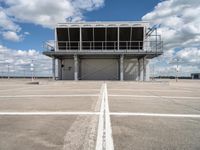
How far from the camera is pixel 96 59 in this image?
29.7 meters

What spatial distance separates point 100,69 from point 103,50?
3859 mm

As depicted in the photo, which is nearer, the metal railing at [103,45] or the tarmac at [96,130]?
the tarmac at [96,130]

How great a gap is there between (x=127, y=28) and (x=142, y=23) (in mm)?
2149

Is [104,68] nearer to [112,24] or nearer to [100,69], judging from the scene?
[100,69]

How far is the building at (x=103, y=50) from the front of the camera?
26.4 metres

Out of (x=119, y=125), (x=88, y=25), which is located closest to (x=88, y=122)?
(x=119, y=125)

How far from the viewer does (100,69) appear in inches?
1171

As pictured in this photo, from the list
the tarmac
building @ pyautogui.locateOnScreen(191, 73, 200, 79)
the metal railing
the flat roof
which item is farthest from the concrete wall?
building @ pyautogui.locateOnScreen(191, 73, 200, 79)

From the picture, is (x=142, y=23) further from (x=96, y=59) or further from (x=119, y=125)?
(x=119, y=125)

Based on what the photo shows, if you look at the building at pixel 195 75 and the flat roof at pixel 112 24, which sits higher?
the flat roof at pixel 112 24

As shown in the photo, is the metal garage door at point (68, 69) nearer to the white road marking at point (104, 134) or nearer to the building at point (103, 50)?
the building at point (103, 50)

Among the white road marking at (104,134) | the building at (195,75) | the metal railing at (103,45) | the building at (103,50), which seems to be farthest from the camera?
the building at (195,75)

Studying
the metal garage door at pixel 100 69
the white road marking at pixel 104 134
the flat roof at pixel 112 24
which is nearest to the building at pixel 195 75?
the metal garage door at pixel 100 69

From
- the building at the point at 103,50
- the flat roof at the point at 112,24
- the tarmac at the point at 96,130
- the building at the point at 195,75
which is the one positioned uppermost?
the flat roof at the point at 112,24
